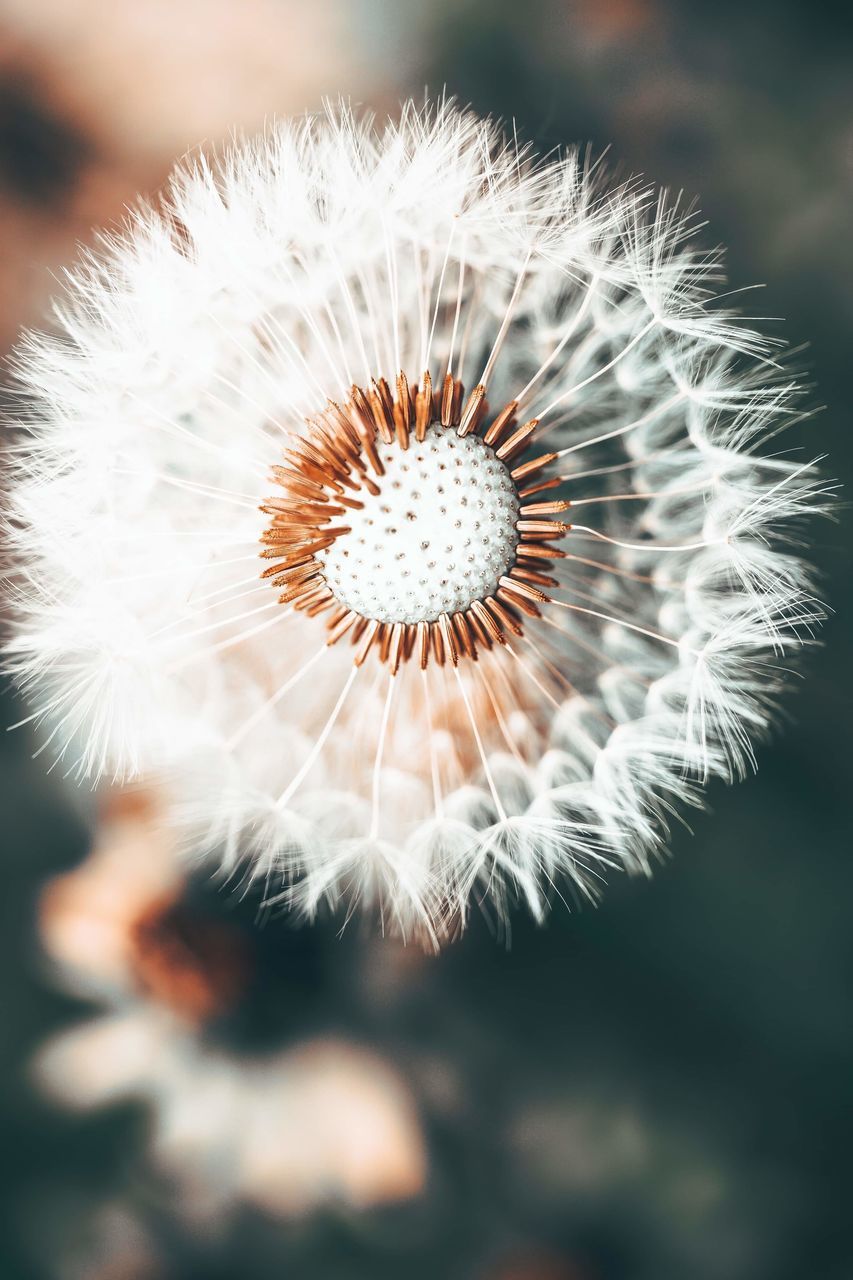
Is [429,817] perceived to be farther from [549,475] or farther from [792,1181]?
[792,1181]

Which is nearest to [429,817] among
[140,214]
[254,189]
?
[254,189]

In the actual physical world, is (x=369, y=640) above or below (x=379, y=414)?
below

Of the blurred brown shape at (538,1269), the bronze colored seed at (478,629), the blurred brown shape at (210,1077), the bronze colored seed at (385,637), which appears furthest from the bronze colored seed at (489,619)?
the blurred brown shape at (538,1269)

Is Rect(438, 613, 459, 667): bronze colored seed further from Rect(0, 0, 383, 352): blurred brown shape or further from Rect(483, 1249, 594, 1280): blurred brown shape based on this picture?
Rect(483, 1249, 594, 1280): blurred brown shape

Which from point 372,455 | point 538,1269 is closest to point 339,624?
point 372,455

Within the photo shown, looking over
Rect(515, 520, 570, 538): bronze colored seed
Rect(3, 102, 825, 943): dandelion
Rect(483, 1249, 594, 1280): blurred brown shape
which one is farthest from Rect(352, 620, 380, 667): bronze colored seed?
Rect(483, 1249, 594, 1280): blurred brown shape

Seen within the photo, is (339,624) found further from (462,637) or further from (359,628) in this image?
(462,637)
